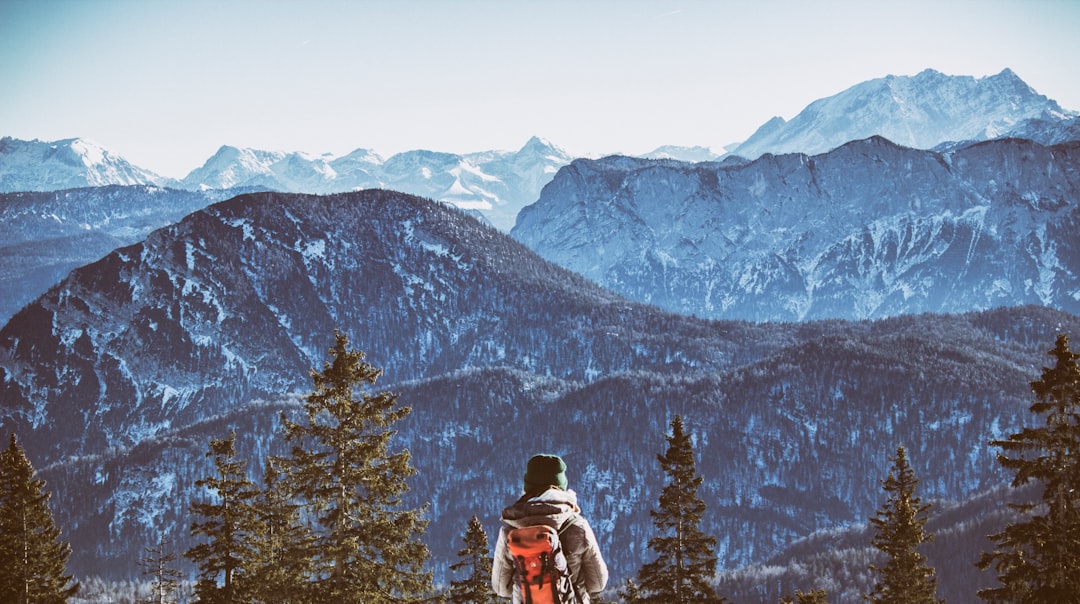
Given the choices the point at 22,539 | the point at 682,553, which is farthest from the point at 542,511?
the point at 22,539

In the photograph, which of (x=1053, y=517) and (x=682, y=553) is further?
(x=682, y=553)

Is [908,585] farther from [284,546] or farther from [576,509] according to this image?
[576,509]

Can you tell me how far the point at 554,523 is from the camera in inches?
559

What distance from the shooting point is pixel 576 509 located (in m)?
14.6

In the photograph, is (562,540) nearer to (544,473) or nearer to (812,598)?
(544,473)

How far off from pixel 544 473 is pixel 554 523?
2.27ft

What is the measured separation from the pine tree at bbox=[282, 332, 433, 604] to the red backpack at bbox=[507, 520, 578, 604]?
12.9m

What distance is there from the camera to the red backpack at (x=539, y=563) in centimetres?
1416

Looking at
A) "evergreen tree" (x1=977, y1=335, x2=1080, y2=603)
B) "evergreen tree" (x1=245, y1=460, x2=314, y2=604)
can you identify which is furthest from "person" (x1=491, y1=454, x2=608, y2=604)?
"evergreen tree" (x1=977, y1=335, x2=1080, y2=603)

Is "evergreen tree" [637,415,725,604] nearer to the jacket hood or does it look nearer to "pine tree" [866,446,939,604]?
"pine tree" [866,446,939,604]

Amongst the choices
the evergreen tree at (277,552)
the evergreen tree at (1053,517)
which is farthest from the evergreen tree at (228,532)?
the evergreen tree at (1053,517)

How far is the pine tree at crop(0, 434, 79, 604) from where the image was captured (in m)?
41.5

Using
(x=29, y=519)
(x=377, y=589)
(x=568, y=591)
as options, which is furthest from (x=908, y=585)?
(x=29, y=519)

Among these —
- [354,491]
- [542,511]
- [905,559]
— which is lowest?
[542,511]
